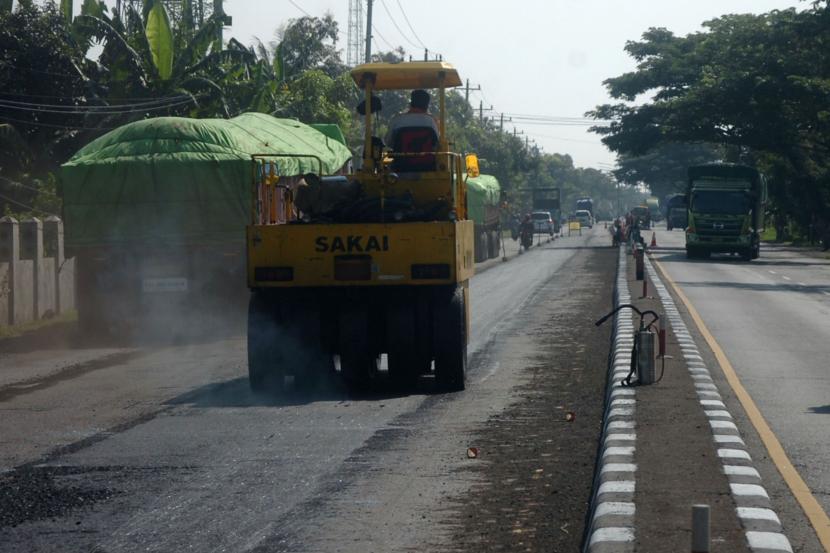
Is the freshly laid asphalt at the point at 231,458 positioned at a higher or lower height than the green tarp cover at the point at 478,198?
lower

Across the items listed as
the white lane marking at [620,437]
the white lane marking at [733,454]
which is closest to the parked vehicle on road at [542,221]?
the white lane marking at [620,437]

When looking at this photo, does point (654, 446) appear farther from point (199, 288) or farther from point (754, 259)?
point (754, 259)

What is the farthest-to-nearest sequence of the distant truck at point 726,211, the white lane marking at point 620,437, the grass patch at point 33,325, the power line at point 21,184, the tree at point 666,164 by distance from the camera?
the tree at point 666,164 < the distant truck at point 726,211 < the power line at point 21,184 < the grass patch at point 33,325 < the white lane marking at point 620,437

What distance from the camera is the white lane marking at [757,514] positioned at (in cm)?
722

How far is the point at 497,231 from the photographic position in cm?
5888

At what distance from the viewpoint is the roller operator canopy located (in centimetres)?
1619

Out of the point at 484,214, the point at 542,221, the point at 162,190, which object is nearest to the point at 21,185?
the point at 162,190

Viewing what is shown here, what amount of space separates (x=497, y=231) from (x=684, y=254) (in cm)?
811

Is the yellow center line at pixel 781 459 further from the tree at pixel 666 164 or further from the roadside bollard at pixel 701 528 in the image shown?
the tree at pixel 666 164

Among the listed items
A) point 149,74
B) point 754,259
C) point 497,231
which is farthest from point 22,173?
point 754,259

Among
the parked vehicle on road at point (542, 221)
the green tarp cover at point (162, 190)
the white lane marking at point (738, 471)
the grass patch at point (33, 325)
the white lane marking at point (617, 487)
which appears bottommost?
the grass patch at point (33, 325)

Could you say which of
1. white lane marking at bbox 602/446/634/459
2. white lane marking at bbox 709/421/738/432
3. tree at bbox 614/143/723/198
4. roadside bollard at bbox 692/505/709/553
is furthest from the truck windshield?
tree at bbox 614/143/723/198

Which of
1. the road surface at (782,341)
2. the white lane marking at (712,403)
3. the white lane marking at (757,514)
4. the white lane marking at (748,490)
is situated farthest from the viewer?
the white lane marking at (712,403)

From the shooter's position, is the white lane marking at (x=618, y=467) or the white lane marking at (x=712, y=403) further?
the white lane marking at (x=712, y=403)
